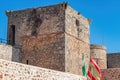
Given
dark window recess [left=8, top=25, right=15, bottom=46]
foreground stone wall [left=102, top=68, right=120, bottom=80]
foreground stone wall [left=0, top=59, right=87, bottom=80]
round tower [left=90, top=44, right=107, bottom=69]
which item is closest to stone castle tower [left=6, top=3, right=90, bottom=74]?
dark window recess [left=8, top=25, right=15, bottom=46]

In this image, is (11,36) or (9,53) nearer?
(9,53)

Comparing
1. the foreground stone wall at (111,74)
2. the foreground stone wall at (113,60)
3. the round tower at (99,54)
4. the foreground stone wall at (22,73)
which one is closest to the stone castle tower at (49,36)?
the foreground stone wall at (111,74)

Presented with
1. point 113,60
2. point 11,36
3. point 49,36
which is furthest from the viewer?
point 113,60

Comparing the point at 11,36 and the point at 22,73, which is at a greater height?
the point at 11,36

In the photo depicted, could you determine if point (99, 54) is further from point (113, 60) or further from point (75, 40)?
point (75, 40)

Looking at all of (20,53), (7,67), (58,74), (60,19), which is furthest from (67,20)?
(7,67)

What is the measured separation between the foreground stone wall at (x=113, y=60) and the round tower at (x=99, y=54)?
121 inches

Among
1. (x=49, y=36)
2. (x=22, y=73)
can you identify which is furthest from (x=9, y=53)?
(x=22, y=73)

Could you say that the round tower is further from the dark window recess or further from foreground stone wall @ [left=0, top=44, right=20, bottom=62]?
foreground stone wall @ [left=0, top=44, right=20, bottom=62]

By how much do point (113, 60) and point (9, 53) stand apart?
583 inches

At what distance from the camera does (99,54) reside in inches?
1159

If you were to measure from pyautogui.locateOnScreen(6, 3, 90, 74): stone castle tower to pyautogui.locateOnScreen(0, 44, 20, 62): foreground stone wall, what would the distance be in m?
0.38

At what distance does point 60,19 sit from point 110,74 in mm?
4733

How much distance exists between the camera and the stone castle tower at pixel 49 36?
21031mm
